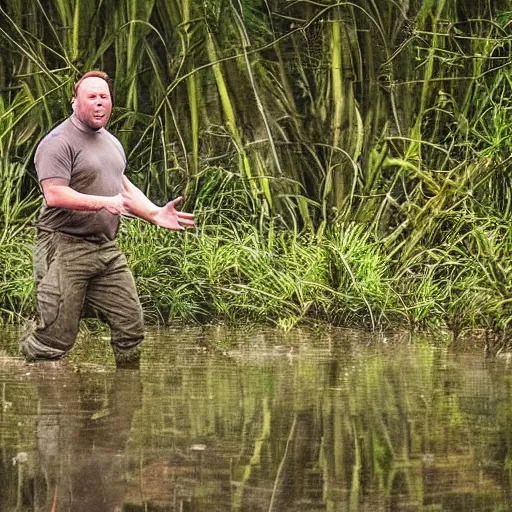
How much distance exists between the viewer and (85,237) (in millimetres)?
9820

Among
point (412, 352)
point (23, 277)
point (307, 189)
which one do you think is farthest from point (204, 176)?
point (412, 352)

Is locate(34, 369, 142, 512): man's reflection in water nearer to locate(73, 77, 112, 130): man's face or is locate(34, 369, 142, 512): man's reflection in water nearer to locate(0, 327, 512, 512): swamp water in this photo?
locate(0, 327, 512, 512): swamp water

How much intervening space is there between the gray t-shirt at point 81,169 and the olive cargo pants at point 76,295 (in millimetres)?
80

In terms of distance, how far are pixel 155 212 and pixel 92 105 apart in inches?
27.9

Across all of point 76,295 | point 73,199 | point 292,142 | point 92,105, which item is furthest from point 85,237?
point 292,142

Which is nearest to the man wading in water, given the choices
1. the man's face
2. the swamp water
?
the man's face

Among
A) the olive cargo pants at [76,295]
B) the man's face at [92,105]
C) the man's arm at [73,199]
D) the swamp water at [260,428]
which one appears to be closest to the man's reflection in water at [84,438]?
the swamp water at [260,428]

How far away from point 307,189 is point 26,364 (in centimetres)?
463

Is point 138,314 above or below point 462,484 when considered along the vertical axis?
above

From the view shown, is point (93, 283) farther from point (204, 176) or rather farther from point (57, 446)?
point (204, 176)

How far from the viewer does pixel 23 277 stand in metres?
12.2

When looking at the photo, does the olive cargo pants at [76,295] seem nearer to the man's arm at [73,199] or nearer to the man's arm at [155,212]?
the man's arm at [155,212]

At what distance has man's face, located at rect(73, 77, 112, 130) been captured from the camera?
31.9 ft

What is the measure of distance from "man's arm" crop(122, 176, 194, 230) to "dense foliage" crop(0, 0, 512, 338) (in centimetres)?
210
